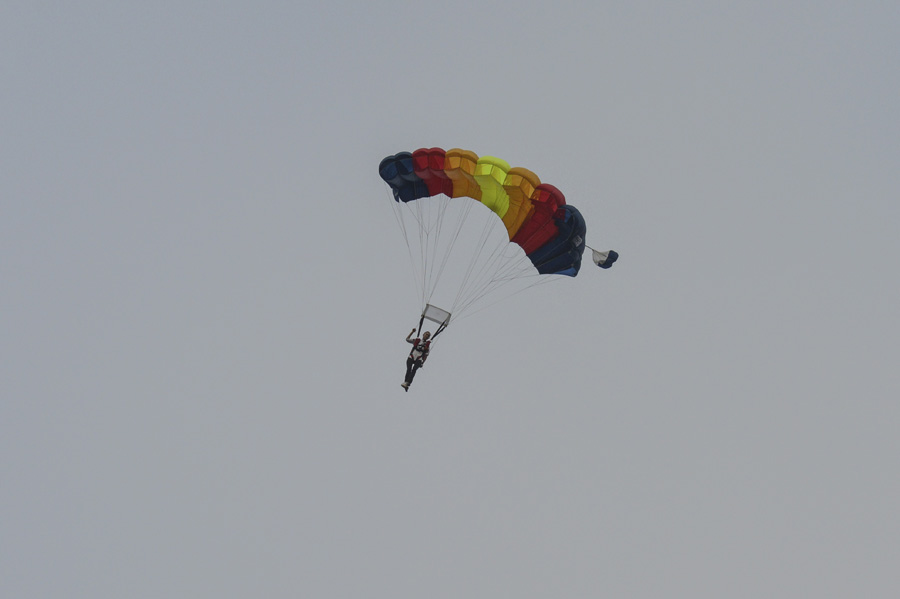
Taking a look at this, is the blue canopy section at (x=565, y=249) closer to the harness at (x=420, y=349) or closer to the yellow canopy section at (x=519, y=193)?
the yellow canopy section at (x=519, y=193)

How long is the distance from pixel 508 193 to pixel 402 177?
237cm

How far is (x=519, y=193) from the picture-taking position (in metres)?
31.0

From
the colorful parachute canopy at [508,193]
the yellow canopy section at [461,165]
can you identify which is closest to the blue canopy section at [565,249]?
the colorful parachute canopy at [508,193]

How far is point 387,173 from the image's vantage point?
31766 millimetres

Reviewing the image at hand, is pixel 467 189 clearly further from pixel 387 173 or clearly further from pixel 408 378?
pixel 408 378

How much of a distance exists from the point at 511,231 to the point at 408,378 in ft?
12.7

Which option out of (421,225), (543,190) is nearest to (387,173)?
(421,225)

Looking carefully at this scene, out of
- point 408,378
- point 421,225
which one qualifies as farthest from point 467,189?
point 408,378

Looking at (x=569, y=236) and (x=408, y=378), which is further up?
(x=569, y=236)

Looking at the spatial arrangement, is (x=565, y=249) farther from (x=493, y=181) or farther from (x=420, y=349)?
(x=420, y=349)

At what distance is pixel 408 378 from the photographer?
1221 inches

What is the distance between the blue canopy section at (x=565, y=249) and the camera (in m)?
30.7

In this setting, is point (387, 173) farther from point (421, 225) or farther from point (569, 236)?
point (569, 236)

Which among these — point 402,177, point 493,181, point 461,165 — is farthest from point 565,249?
point 402,177
